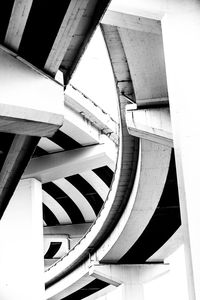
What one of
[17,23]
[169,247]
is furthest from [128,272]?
[17,23]

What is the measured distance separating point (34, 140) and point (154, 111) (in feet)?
23.0

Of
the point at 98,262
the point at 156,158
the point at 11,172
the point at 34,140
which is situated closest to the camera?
the point at 34,140

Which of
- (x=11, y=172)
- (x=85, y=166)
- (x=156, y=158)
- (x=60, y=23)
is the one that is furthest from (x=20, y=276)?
(x=60, y=23)

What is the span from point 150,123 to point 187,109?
5.12 metres

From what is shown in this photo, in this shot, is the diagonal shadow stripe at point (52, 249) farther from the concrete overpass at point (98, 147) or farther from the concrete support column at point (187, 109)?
the concrete support column at point (187, 109)

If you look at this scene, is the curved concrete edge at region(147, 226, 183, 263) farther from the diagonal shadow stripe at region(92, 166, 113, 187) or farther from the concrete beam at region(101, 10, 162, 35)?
the concrete beam at region(101, 10, 162, 35)

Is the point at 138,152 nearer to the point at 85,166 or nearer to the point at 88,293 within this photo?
the point at 85,166

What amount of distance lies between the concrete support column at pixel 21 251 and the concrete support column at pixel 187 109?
14549mm

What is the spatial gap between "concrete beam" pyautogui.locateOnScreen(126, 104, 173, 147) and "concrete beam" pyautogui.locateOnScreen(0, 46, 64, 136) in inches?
314

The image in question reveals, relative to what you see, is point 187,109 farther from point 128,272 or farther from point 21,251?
point 128,272

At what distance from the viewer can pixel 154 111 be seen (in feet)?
52.3

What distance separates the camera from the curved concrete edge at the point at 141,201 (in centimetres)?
1881

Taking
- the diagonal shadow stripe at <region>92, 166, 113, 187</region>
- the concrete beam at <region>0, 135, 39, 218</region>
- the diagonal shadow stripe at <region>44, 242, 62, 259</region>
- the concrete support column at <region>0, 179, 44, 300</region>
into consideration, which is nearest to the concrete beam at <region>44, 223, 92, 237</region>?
the diagonal shadow stripe at <region>44, 242, 62, 259</region>

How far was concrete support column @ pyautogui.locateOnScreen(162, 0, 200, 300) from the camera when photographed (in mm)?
9992
